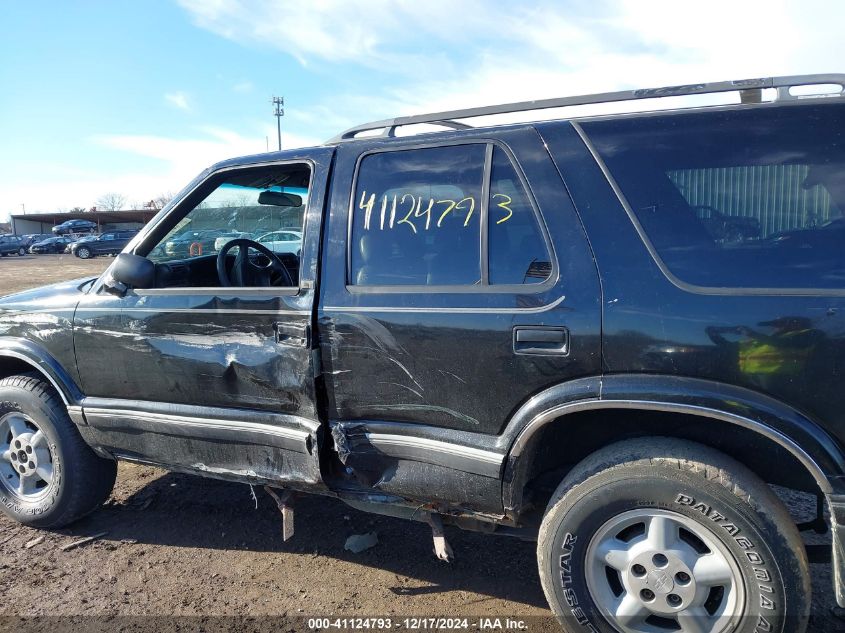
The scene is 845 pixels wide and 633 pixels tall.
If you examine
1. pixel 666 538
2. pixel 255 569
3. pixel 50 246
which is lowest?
pixel 255 569

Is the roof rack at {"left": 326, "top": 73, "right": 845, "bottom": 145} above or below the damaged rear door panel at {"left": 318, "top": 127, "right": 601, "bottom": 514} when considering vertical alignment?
above

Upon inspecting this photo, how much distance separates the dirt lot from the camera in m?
2.77

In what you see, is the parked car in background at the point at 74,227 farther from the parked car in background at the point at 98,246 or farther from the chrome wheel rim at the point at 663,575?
the chrome wheel rim at the point at 663,575

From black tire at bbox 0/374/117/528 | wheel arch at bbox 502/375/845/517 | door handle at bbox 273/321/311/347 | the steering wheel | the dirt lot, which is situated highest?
the steering wheel

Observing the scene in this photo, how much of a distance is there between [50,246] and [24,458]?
4613cm

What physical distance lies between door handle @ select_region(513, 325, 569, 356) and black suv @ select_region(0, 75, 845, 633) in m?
0.01

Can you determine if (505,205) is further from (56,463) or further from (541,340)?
(56,463)

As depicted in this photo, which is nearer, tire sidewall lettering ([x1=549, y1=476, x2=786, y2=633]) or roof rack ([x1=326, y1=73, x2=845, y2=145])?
tire sidewall lettering ([x1=549, y1=476, x2=786, y2=633])

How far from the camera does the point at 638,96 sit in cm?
233

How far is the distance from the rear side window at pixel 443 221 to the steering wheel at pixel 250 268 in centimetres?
117

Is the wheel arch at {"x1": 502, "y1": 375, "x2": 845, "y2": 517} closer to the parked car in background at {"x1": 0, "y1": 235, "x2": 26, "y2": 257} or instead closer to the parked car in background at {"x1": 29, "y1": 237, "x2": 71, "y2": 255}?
the parked car in background at {"x1": 29, "y1": 237, "x2": 71, "y2": 255}

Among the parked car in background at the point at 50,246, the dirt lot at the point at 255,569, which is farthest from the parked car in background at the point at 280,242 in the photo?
the parked car in background at the point at 50,246

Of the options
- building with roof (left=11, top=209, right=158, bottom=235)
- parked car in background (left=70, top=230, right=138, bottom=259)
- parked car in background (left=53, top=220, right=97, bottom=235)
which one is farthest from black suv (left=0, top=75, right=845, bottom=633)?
parked car in background (left=53, top=220, right=97, bottom=235)

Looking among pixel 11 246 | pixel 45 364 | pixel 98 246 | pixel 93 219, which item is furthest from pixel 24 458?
pixel 93 219
